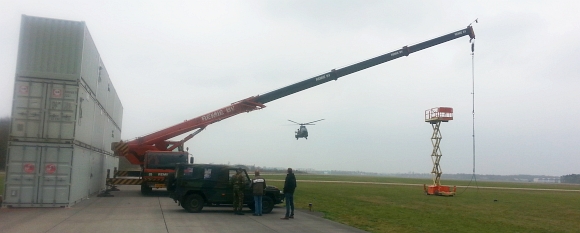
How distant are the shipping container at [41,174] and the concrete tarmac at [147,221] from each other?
1.42 feet

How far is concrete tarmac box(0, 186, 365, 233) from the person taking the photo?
1207cm

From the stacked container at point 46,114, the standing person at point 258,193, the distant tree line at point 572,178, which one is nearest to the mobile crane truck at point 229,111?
the stacked container at point 46,114

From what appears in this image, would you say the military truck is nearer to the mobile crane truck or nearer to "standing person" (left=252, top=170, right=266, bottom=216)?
"standing person" (left=252, top=170, right=266, bottom=216)

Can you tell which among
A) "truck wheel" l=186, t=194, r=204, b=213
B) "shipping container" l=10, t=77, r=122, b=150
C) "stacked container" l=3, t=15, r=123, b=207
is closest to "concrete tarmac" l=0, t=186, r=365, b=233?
"truck wheel" l=186, t=194, r=204, b=213

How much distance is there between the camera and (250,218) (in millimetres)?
15516

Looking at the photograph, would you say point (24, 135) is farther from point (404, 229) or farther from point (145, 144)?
point (404, 229)

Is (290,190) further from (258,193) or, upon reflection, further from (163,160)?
(163,160)

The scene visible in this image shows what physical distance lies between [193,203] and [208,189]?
2.37 ft

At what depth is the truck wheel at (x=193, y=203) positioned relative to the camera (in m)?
16.9

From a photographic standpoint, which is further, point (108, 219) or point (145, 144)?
point (145, 144)

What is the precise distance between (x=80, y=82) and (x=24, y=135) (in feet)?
8.54

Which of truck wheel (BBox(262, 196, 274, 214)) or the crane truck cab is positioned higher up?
the crane truck cab

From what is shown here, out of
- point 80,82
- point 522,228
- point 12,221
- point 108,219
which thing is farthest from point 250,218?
point 522,228

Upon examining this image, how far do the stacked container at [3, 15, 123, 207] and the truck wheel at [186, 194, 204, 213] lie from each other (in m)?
4.22
